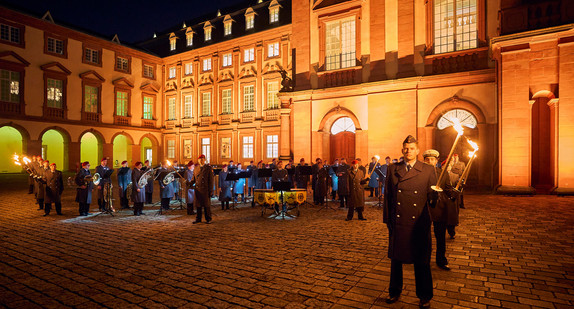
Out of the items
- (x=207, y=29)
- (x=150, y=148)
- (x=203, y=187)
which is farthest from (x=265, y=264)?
(x=150, y=148)

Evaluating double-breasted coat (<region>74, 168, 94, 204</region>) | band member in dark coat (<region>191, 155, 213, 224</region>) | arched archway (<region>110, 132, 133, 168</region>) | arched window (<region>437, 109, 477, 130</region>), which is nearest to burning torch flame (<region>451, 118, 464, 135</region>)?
band member in dark coat (<region>191, 155, 213, 224</region>)

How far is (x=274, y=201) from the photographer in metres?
10.2

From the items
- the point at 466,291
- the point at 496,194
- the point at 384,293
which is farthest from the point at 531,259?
the point at 496,194

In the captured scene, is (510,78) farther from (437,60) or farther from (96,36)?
(96,36)

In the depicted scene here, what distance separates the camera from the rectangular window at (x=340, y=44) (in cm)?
1994

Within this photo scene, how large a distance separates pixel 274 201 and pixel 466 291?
6431 mm

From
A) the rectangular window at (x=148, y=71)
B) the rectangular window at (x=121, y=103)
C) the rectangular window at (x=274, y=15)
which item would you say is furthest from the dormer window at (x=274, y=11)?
the rectangular window at (x=121, y=103)

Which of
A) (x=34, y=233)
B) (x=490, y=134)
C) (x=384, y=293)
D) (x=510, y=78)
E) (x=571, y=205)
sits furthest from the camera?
(x=490, y=134)

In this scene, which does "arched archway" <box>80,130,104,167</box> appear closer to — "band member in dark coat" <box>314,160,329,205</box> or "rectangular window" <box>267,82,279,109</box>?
"rectangular window" <box>267,82,279,109</box>

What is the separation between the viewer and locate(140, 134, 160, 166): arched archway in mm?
37434

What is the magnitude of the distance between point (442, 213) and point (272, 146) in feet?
83.1

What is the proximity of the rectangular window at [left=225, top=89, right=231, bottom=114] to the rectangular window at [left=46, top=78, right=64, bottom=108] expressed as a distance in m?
15.0

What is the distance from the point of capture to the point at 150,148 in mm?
39094

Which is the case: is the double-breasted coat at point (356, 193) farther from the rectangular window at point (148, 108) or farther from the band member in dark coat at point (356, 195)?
the rectangular window at point (148, 108)
